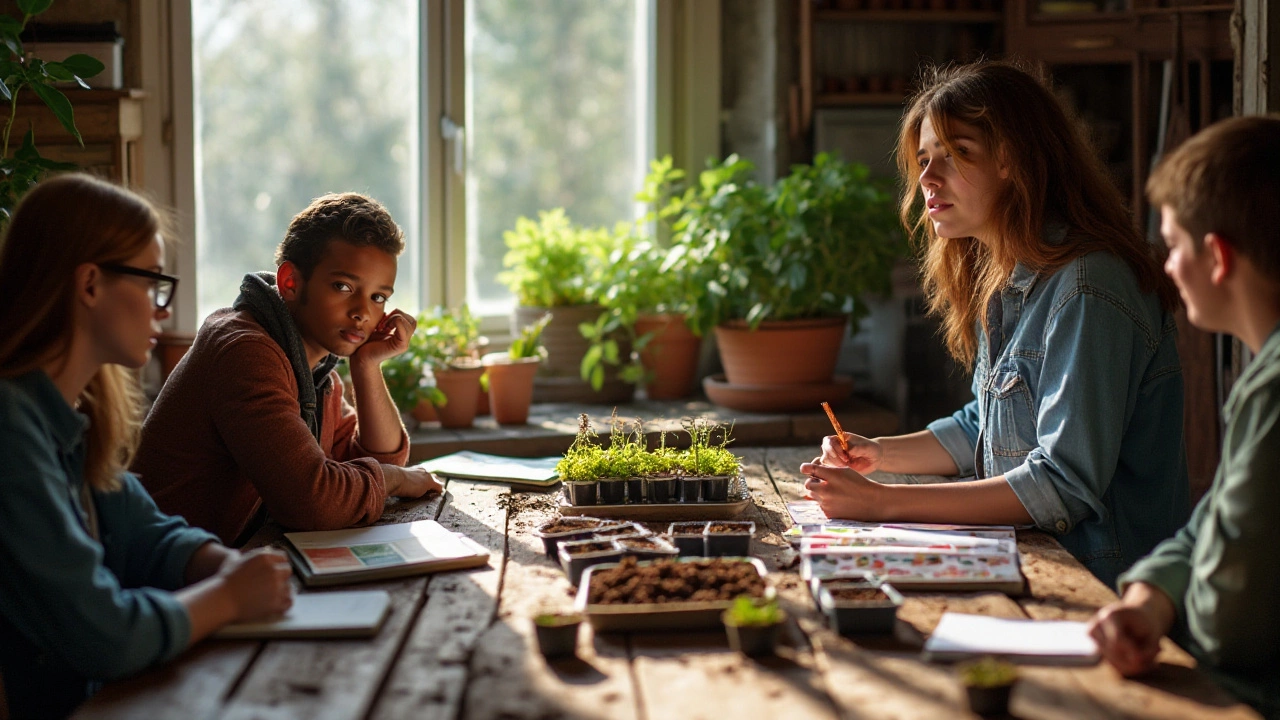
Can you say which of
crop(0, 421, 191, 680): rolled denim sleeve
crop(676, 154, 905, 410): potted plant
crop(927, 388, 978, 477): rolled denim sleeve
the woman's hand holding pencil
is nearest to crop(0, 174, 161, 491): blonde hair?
crop(0, 421, 191, 680): rolled denim sleeve

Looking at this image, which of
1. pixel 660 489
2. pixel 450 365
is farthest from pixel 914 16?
pixel 660 489

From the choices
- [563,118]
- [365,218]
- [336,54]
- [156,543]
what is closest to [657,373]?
[563,118]

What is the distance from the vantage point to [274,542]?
6.29 ft

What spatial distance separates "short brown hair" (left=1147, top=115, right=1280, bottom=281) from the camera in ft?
4.75

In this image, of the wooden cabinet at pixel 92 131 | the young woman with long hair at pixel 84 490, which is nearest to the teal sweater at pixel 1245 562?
the young woman with long hair at pixel 84 490

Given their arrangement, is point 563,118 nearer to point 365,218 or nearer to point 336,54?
point 336,54

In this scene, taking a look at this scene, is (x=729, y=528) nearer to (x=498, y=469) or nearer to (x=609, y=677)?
(x=609, y=677)

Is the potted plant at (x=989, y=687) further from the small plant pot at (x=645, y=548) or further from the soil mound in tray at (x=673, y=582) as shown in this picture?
the small plant pot at (x=645, y=548)

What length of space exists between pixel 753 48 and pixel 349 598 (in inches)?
124

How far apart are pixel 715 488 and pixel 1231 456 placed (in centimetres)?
86

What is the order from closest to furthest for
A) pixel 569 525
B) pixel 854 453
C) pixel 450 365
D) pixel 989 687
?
pixel 989 687 → pixel 569 525 → pixel 854 453 → pixel 450 365

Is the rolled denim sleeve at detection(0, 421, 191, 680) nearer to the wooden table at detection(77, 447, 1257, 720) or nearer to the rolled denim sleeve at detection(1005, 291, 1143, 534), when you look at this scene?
the wooden table at detection(77, 447, 1257, 720)

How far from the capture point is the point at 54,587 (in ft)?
4.50

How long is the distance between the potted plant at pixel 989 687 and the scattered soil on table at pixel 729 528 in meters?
0.58
